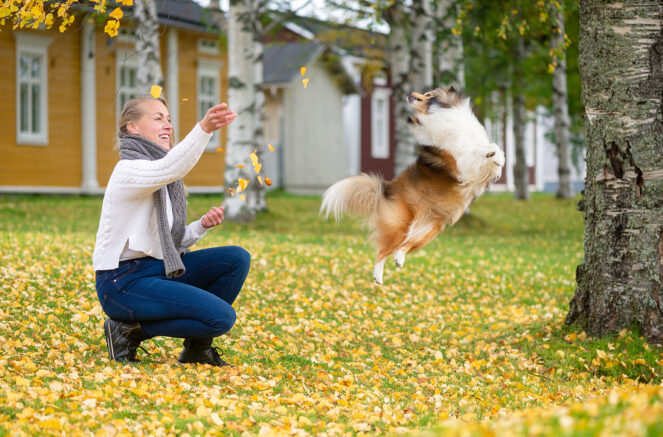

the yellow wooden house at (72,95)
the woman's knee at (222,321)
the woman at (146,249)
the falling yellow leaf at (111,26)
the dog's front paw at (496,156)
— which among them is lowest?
the woman's knee at (222,321)

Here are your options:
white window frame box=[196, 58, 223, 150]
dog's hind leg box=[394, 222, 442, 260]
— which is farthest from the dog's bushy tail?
white window frame box=[196, 58, 223, 150]

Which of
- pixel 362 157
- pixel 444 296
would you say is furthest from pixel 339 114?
pixel 444 296

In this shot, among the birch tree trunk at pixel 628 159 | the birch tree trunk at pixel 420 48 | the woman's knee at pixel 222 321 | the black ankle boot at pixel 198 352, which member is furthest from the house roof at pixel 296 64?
the woman's knee at pixel 222 321

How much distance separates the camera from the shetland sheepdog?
5.09 metres

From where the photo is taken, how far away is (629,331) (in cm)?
625

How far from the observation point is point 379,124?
3262 cm

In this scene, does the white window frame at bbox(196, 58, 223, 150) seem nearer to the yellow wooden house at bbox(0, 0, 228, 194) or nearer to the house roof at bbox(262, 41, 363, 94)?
the yellow wooden house at bbox(0, 0, 228, 194)

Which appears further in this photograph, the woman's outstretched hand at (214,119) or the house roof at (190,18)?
the house roof at (190,18)

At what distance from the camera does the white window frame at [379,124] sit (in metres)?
32.1

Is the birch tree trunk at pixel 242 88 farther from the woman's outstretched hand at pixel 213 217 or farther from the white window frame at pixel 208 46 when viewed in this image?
the white window frame at pixel 208 46

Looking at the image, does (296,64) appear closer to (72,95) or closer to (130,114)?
(72,95)

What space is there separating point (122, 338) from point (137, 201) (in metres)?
0.97

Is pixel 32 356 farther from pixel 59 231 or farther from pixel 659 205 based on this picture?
pixel 59 231

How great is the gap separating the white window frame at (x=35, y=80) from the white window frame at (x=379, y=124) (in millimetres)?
15455
